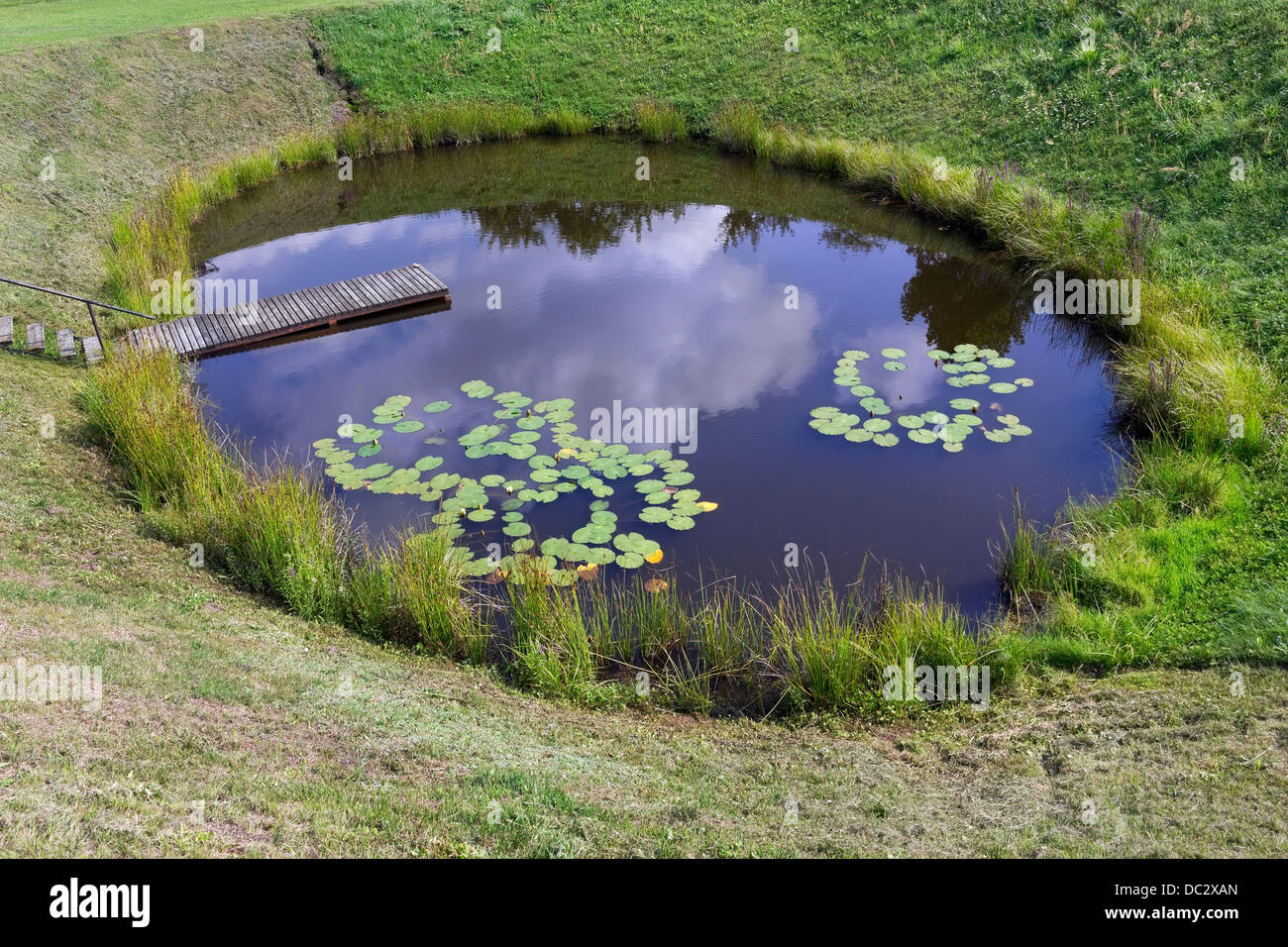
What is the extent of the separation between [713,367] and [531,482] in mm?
2920

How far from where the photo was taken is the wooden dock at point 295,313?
10555mm

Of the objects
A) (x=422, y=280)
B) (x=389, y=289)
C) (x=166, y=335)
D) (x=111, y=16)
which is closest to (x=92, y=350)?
(x=166, y=335)

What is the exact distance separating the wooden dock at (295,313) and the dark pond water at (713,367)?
0.26m

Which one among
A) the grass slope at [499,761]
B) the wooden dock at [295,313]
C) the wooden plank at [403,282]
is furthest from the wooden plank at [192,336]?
the grass slope at [499,761]

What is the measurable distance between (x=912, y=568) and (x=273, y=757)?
14.4 ft

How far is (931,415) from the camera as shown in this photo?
8.66m

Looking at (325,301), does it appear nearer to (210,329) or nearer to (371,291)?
(371,291)

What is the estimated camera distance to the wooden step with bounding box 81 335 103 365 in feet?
30.5

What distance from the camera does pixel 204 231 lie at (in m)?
14.7

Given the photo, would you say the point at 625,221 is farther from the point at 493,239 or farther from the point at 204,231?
the point at 204,231

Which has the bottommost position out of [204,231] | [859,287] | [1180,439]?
[1180,439]

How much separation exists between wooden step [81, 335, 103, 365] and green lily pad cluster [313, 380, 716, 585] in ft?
8.83

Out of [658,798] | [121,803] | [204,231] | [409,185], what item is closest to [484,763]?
[658,798]

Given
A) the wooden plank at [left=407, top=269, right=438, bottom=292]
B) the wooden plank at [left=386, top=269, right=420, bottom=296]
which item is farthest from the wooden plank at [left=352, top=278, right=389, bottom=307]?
the wooden plank at [left=407, top=269, right=438, bottom=292]
